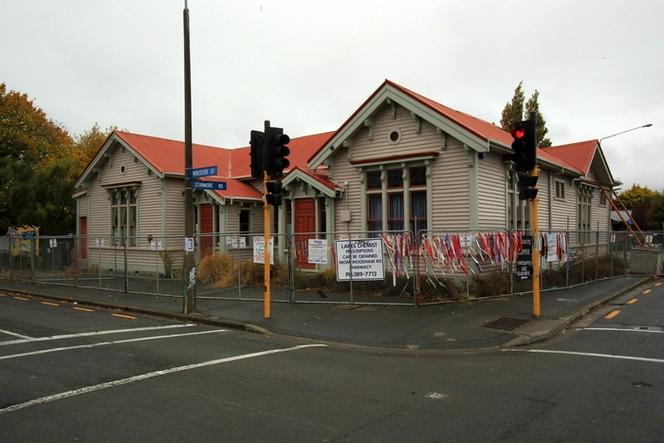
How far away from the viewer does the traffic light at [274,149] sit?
36.1 feet

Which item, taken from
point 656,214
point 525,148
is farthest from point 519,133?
point 656,214

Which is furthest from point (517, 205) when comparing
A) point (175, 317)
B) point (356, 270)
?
point (175, 317)

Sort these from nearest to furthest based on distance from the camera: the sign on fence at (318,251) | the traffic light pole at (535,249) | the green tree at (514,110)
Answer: the traffic light pole at (535,249), the sign on fence at (318,251), the green tree at (514,110)

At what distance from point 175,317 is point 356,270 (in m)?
4.64

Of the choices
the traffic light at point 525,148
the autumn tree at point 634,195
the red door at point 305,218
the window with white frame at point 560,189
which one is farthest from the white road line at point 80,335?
the autumn tree at point 634,195

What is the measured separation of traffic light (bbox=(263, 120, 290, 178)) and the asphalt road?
359 centimetres

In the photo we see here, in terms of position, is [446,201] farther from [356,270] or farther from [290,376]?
[290,376]

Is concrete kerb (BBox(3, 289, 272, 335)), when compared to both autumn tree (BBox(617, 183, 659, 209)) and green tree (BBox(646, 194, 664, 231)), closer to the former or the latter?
green tree (BBox(646, 194, 664, 231))

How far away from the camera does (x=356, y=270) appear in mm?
13305

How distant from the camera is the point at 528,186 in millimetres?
10828

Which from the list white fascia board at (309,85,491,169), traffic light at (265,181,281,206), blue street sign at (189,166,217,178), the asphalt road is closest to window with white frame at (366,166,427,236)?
white fascia board at (309,85,491,169)

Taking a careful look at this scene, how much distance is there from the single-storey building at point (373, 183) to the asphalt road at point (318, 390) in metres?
5.63

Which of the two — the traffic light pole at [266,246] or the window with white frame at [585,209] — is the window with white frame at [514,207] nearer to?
the window with white frame at [585,209]

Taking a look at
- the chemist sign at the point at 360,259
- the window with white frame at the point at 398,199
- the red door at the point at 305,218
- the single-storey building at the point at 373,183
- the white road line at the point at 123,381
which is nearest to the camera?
the white road line at the point at 123,381
